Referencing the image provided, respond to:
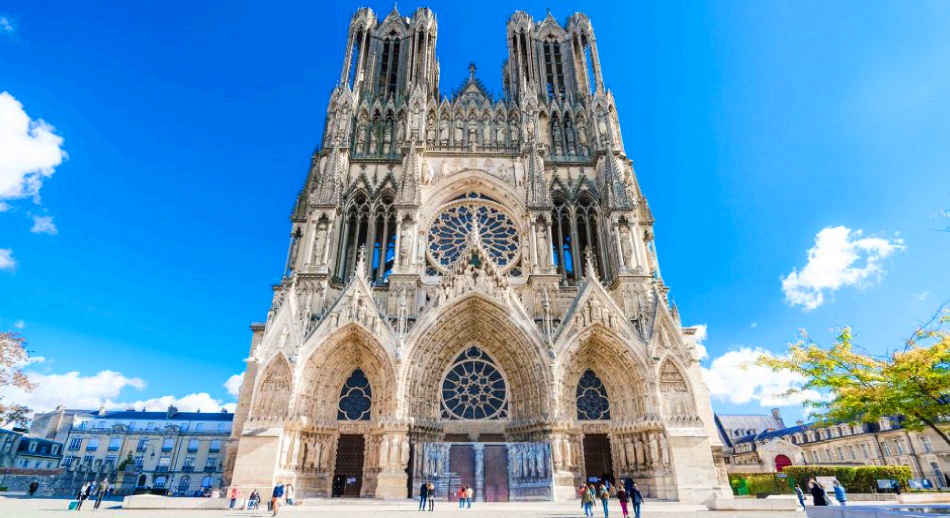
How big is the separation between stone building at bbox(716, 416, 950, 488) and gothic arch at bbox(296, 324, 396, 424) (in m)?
24.6

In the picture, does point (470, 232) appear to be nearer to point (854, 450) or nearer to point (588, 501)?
point (588, 501)

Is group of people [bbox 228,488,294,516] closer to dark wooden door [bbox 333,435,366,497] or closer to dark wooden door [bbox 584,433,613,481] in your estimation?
dark wooden door [bbox 333,435,366,497]

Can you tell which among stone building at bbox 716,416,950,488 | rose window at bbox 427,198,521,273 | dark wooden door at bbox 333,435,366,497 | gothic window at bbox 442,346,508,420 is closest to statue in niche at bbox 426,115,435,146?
rose window at bbox 427,198,521,273

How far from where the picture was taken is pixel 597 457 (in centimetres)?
1731

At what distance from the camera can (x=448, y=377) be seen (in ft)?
60.6

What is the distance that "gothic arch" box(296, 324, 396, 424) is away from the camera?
16672 mm

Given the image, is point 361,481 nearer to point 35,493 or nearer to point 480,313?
point 480,313

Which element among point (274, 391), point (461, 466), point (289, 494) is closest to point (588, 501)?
point (461, 466)

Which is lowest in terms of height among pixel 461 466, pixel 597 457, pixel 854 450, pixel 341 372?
pixel 461 466

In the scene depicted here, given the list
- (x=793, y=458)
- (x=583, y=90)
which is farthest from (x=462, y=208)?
(x=793, y=458)

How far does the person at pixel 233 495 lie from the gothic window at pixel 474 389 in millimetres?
7025

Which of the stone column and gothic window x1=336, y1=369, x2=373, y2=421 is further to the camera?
gothic window x1=336, y1=369, x2=373, y2=421

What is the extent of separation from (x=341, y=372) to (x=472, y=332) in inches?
204

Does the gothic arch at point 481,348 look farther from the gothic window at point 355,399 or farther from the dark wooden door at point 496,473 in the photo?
the gothic window at point 355,399
